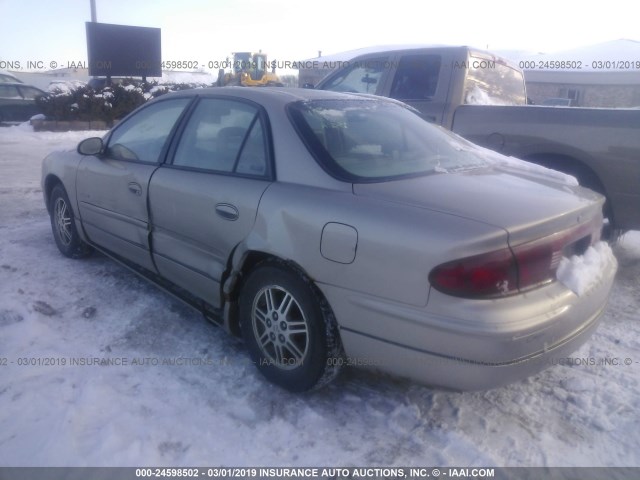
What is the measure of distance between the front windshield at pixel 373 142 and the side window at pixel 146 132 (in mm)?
1110

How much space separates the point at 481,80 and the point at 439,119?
0.81m

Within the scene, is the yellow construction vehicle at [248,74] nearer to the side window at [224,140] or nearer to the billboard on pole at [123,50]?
the billboard on pole at [123,50]

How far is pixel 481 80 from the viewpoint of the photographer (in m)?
5.92

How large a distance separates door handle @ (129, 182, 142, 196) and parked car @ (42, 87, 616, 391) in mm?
14

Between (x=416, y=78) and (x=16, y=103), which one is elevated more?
(x=416, y=78)

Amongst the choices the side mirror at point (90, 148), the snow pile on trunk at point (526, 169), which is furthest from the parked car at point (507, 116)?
the side mirror at point (90, 148)

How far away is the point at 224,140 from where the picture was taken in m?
3.34

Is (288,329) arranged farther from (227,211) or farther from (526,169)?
(526,169)

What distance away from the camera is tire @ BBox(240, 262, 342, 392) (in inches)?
104

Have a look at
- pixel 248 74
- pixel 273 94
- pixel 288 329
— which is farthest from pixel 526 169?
pixel 248 74

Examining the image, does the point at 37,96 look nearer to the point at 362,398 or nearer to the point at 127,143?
the point at 127,143

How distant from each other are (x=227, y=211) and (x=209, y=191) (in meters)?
0.23

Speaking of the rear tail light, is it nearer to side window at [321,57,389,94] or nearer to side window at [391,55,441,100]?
side window at [391,55,441,100]

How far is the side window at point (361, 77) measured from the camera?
20.0 ft
